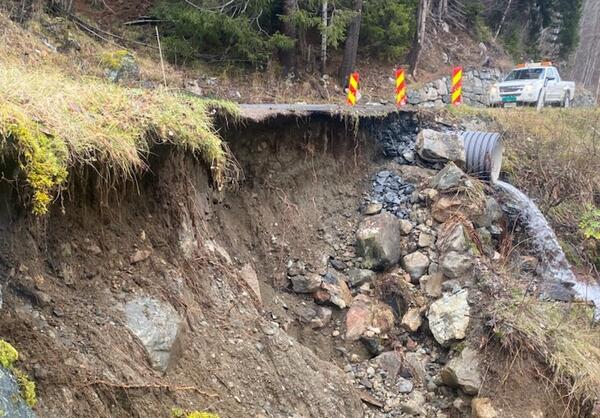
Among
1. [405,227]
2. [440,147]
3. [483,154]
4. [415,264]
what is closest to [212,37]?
[440,147]

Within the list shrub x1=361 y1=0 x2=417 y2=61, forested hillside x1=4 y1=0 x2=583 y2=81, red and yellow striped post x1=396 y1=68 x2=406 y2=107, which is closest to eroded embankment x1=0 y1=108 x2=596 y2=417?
red and yellow striped post x1=396 y1=68 x2=406 y2=107

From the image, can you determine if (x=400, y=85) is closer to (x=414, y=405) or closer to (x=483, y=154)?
(x=483, y=154)

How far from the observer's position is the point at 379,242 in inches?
288

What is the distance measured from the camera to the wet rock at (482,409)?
5.53 meters

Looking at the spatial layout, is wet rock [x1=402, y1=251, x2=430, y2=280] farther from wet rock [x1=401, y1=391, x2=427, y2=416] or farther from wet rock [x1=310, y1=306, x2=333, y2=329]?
wet rock [x1=401, y1=391, x2=427, y2=416]

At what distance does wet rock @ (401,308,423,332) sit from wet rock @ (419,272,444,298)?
0.31m

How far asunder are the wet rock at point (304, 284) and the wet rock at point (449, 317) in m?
1.40

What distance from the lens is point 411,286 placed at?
281 inches

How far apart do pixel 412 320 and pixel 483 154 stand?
3757 millimetres

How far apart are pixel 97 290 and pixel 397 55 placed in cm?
1578

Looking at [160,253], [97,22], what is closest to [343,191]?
[160,253]

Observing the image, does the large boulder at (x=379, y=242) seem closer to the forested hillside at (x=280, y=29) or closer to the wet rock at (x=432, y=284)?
the wet rock at (x=432, y=284)

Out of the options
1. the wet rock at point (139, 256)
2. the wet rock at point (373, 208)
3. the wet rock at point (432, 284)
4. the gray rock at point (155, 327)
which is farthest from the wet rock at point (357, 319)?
the wet rock at point (139, 256)

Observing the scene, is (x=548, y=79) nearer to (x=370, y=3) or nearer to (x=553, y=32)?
(x=370, y=3)
